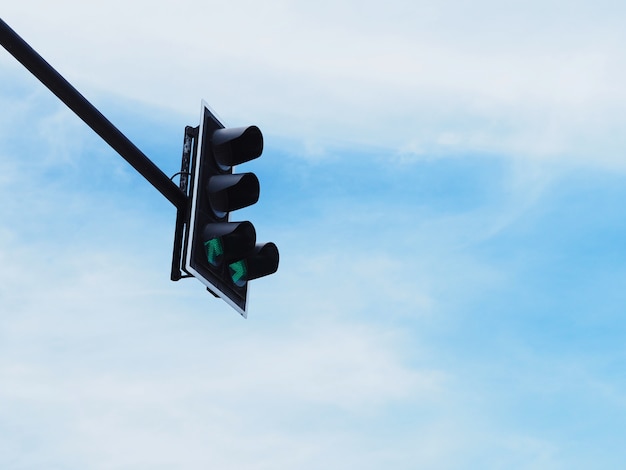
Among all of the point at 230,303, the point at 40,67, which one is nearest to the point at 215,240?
the point at 230,303

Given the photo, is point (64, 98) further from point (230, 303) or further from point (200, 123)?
point (230, 303)

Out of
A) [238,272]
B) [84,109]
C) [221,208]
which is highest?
[221,208]

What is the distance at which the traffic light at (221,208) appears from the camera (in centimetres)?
583

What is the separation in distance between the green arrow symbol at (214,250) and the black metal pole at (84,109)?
1.39 feet

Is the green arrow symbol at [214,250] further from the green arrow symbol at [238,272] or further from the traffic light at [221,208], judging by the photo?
the green arrow symbol at [238,272]

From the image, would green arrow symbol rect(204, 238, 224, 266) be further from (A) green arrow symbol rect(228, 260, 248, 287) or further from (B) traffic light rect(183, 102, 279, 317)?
(A) green arrow symbol rect(228, 260, 248, 287)

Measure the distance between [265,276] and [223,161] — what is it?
905mm

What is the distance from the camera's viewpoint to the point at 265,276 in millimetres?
6414

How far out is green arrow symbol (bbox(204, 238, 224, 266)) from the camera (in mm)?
5957

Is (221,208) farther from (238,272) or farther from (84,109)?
(84,109)

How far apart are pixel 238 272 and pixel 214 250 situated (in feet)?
1.54

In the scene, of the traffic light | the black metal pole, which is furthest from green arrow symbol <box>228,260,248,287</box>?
the black metal pole

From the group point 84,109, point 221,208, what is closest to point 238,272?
point 221,208

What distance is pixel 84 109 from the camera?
4797mm
